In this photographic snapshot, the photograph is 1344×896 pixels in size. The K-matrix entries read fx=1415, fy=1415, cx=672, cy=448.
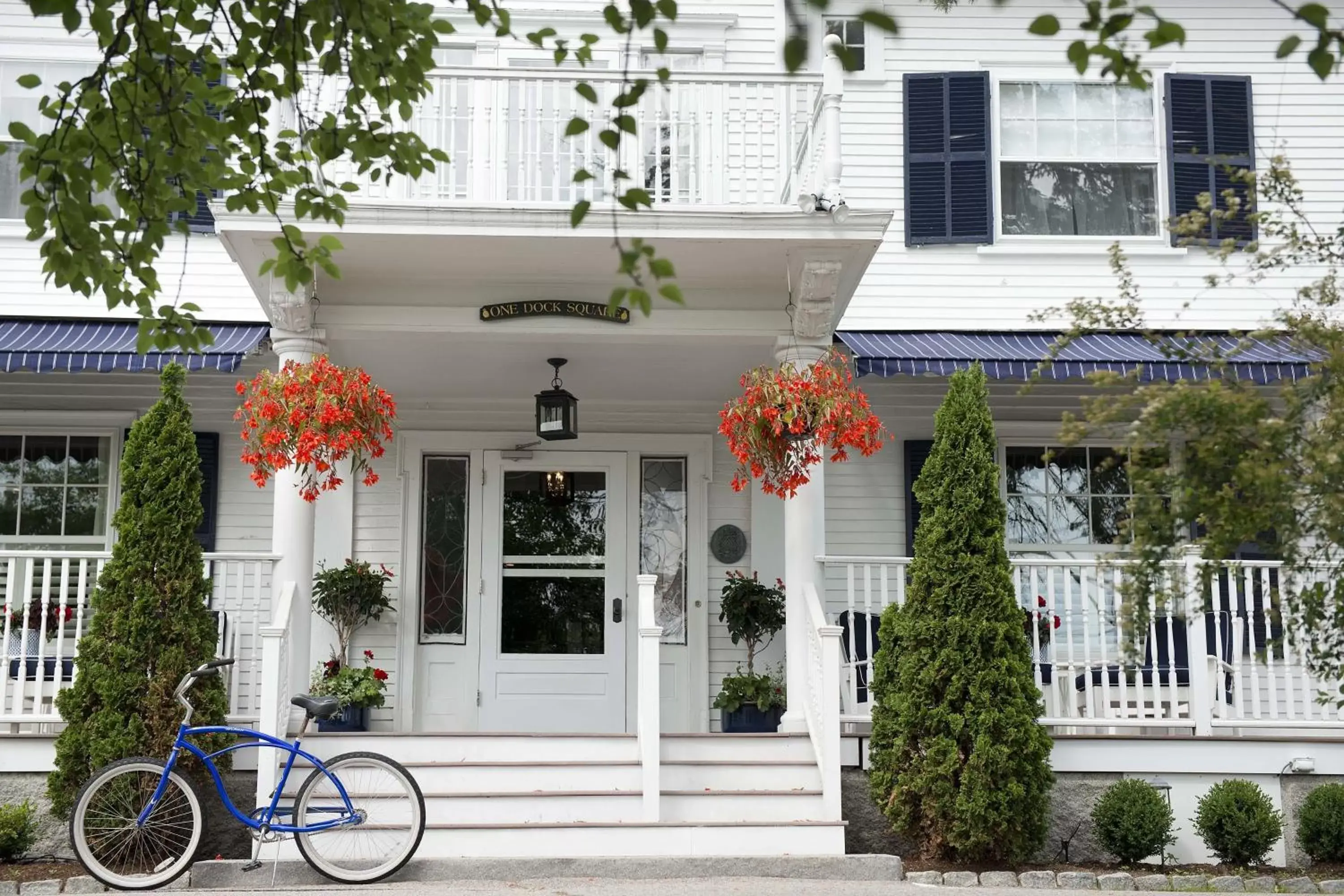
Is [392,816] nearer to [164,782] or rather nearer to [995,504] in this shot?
[164,782]

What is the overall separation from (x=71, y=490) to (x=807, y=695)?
6232mm

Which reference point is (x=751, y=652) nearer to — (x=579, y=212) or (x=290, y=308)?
(x=290, y=308)

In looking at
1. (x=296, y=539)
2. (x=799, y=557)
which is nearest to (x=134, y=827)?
(x=296, y=539)

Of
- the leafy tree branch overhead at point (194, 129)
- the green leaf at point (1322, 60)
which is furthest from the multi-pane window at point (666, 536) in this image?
the green leaf at point (1322, 60)

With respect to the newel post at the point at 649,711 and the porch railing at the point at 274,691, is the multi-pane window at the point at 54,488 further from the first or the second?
the newel post at the point at 649,711

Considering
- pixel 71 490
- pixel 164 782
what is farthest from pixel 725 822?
pixel 71 490

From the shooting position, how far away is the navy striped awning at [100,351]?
9828 mm

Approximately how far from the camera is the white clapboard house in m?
9.20

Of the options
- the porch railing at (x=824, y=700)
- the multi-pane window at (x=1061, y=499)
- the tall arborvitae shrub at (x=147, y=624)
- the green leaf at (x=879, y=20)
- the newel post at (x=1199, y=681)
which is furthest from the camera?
the multi-pane window at (x=1061, y=499)

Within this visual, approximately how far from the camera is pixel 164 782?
7.52m

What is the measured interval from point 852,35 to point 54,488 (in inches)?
299

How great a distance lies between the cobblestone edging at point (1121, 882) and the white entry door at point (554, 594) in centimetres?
379

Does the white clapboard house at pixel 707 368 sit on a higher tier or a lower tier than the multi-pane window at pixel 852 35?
lower

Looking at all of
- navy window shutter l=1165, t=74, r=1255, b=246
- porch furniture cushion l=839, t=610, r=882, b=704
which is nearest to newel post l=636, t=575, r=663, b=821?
porch furniture cushion l=839, t=610, r=882, b=704
